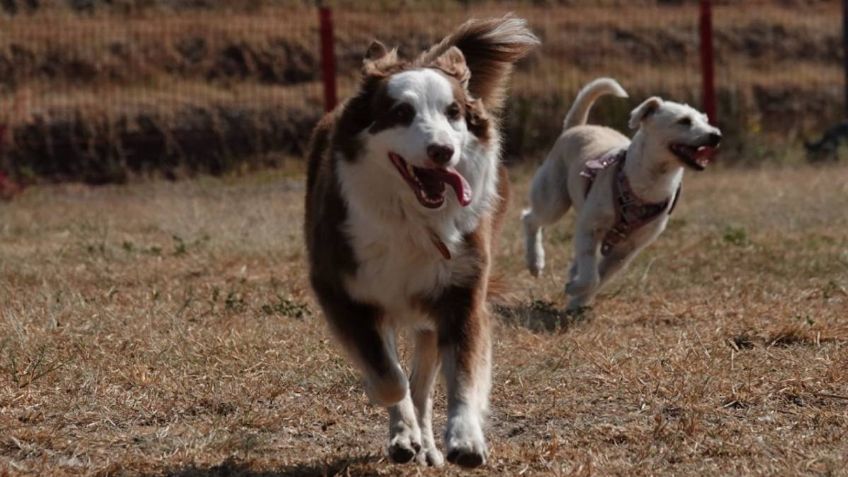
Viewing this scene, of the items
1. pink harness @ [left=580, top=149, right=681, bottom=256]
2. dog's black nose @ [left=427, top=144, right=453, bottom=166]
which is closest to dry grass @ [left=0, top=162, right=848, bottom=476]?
pink harness @ [left=580, top=149, right=681, bottom=256]

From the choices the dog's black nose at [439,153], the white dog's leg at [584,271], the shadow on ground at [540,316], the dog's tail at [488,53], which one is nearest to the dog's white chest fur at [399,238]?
the dog's black nose at [439,153]

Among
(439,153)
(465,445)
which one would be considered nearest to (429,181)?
(439,153)

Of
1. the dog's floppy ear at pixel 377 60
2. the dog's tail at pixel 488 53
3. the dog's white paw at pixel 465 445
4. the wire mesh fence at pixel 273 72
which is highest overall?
the dog's floppy ear at pixel 377 60

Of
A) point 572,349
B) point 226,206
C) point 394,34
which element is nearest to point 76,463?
point 572,349

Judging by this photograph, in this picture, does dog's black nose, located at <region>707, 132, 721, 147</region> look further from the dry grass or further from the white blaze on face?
the white blaze on face

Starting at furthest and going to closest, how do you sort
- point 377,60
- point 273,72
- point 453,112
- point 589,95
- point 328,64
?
1. point 273,72
2. point 328,64
3. point 589,95
4. point 377,60
5. point 453,112

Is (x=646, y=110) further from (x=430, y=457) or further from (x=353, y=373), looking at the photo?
(x=430, y=457)

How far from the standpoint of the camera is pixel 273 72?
15.9 metres

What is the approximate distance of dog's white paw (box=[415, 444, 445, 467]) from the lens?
4.41 metres

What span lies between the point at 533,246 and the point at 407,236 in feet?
11.7

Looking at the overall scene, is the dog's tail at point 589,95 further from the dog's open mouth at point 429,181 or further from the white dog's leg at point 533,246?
the dog's open mouth at point 429,181

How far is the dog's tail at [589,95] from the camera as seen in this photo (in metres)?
8.05

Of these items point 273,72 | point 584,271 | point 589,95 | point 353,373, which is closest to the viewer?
point 353,373

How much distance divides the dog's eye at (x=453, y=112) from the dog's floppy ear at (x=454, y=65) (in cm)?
21
